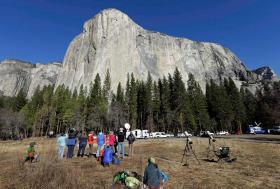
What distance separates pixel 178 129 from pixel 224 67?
7421 cm

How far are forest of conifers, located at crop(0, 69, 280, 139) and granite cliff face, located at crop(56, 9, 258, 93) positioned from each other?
22822 millimetres

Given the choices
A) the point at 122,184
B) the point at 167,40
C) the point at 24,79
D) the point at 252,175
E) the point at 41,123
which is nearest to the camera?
the point at 122,184

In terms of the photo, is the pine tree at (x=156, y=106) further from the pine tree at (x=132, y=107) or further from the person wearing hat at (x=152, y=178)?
the person wearing hat at (x=152, y=178)

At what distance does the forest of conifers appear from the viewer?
225 ft

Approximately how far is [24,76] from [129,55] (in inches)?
4121

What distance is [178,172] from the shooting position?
43.0 feet

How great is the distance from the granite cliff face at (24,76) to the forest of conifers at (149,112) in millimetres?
80639

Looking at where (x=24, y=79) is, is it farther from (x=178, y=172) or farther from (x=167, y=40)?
(x=178, y=172)

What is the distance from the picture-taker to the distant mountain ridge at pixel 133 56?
103438 millimetres

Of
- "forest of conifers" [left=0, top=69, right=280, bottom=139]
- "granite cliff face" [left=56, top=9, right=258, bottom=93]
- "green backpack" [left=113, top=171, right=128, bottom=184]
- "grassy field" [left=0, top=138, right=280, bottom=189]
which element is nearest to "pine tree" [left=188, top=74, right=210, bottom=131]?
"forest of conifers" [left=0, top=69, right=280, bottom=139]

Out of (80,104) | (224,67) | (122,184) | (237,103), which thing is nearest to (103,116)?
(80,104)

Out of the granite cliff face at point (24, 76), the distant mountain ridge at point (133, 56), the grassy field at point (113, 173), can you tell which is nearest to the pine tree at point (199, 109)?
the distant mountain ridge at point (133, 56)

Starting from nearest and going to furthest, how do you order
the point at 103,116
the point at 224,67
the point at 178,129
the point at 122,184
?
1. the point at 122,184
2. the point at 103,116
3. the point at 178,129
4. the point at 224,67

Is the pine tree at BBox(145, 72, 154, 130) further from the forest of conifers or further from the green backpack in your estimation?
the green backpack
